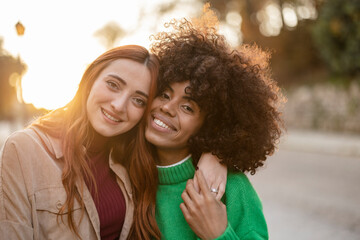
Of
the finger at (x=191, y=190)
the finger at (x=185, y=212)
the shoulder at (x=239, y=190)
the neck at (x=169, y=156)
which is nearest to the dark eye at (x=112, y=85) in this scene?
the neck at (x=169, y=156)

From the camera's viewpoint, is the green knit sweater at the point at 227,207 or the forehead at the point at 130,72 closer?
the green knit sweater at the point at 227,207

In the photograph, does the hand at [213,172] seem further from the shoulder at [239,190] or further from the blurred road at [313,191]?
the blurred road at [313,191]

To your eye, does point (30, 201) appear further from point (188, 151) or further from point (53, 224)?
point (188, 151)

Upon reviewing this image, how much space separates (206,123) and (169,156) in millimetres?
384

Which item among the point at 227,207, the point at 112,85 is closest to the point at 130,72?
the point at 112,85

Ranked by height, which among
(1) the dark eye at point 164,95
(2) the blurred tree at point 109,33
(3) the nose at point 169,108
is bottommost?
(3) the nose at point 169,108

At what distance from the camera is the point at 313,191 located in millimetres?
7246

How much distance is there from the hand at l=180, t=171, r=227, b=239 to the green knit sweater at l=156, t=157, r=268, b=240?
0.22 ft

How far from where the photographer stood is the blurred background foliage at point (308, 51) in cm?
1339

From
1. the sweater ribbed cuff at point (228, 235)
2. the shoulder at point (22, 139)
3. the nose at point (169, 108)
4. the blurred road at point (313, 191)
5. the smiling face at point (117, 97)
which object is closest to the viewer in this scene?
the shoulder at point (22, 139)

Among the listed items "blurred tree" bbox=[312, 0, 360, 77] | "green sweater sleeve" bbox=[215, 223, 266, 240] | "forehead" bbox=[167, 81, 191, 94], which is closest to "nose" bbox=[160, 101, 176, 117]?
"forehead" bbox=[167, 81, 191, 94]

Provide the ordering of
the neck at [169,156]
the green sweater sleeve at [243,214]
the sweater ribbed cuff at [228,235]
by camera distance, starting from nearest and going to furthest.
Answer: the sweater ribbed cuff at [228,235] → the green sweater sleeve at [243,214] → the neck at [169,156]

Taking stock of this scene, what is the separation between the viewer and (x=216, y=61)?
2.66 m

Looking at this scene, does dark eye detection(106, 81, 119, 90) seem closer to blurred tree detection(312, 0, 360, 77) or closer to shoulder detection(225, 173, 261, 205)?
shoulder detection(225, 173, 261, 205)
